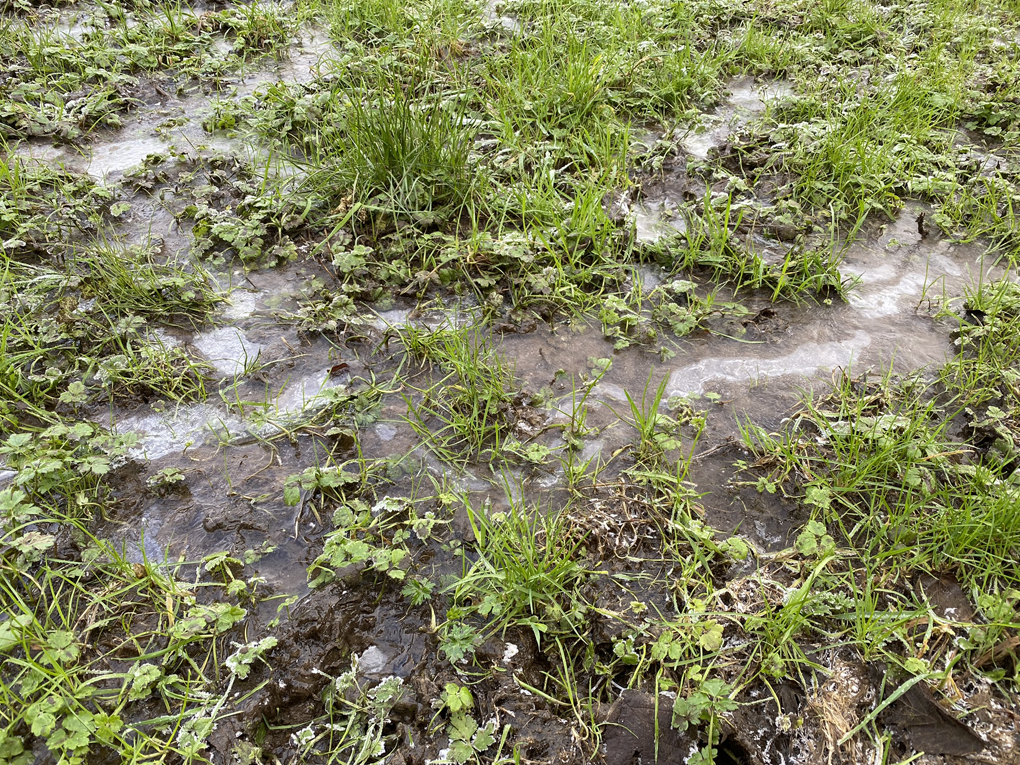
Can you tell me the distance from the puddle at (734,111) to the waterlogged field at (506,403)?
0.03 metres

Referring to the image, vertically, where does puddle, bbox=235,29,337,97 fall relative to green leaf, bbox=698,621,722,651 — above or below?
above

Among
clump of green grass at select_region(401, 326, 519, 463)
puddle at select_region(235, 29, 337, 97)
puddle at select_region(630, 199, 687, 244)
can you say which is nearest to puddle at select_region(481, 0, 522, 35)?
puddle at select_region(235, 29, 337, 97)

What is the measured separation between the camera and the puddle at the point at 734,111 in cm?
402

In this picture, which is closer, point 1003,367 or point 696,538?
point 696,538

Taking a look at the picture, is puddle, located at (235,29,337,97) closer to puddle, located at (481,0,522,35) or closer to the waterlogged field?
the waterlogged field

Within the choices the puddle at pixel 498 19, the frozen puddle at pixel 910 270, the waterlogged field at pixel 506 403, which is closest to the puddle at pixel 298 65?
the waterlogged field at pixel 506 403

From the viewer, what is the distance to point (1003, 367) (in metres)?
2.76

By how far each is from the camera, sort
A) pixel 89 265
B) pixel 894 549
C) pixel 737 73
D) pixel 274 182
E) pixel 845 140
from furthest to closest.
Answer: pixel 737 73 < pixel 845 140 < pixel 274 182 < pixel 89 265 < pixel 894 549

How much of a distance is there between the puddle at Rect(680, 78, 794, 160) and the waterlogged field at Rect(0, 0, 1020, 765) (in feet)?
0.09

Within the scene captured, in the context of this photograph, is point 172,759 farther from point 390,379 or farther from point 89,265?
point 89,265

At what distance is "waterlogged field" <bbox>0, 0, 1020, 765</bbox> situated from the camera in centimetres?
186

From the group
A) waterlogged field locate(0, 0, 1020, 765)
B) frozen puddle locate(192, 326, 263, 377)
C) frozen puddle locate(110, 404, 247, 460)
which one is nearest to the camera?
waterlogged field locate(0, 0, 1020, 765)

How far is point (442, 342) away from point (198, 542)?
47.6 inches

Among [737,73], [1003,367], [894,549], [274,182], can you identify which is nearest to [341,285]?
A: [274,182]
